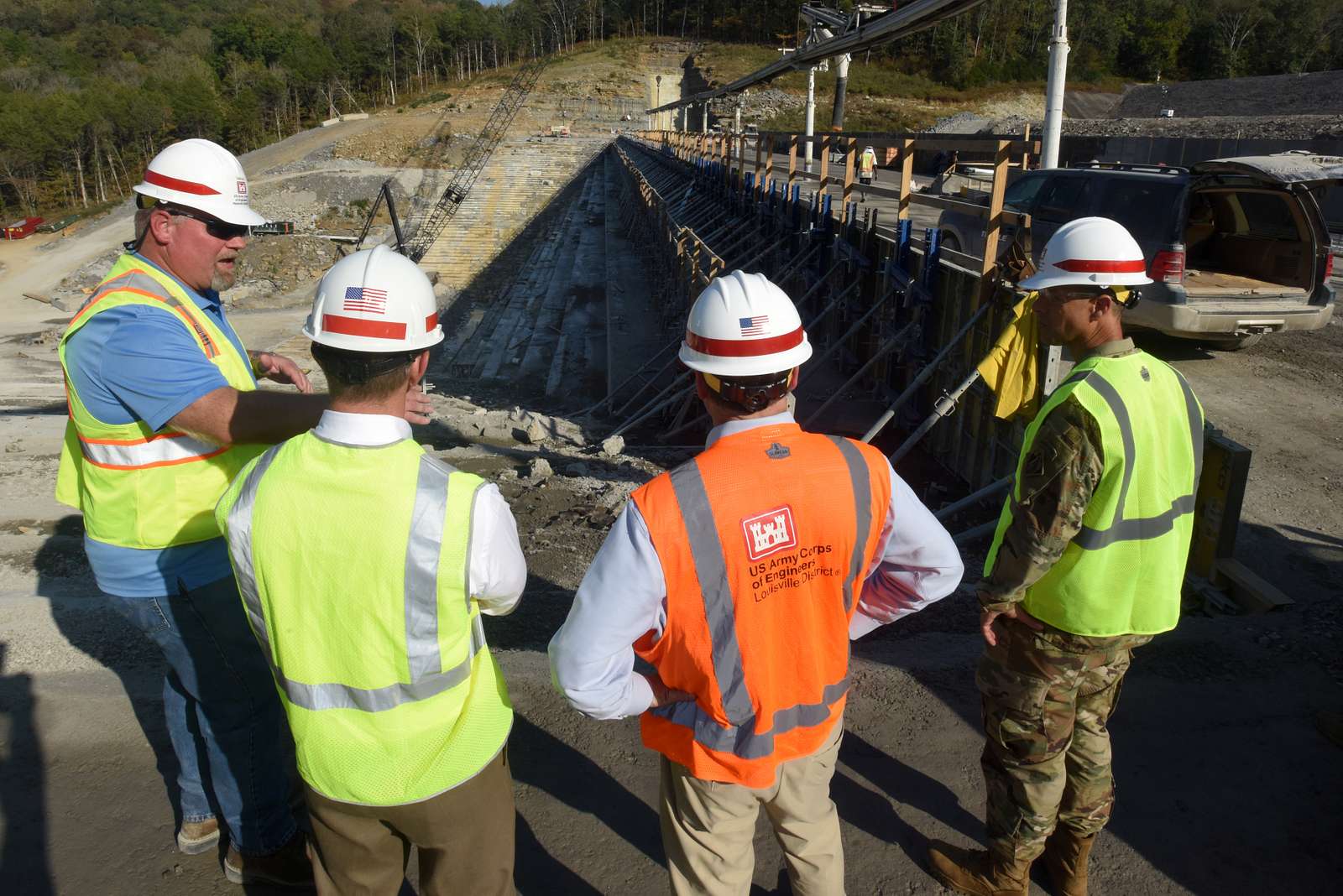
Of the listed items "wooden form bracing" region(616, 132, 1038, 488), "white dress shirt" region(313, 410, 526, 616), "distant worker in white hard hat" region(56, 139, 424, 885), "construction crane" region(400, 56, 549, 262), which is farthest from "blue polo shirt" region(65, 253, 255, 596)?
"construction crane" region(400, 56, 549, 262)

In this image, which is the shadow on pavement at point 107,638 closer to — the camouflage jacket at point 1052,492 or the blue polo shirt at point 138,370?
the blue polo shirt at point 138,370

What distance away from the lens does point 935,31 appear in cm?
7719

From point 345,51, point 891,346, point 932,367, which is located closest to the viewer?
point 932,367

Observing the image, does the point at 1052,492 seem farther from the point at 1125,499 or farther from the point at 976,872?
the point at 976,872

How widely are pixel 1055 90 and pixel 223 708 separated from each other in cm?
1274

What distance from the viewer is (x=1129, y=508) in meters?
2.52

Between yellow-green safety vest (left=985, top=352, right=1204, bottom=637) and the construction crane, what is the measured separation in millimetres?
21931

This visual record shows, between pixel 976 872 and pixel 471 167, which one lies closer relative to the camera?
pixel 976 872

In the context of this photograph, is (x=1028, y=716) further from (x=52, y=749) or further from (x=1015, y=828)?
(x=52, y=749)

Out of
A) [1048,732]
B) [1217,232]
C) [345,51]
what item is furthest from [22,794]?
[345,51]

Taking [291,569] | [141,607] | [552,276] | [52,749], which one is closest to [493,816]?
[291,569]

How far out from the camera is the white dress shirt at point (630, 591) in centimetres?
187

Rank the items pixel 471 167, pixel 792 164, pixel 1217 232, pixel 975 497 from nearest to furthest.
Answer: pixel 975 497 → pixel 1217 232 → pixel 792 164 → pixel 471 167

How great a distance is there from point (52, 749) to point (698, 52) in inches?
3993
